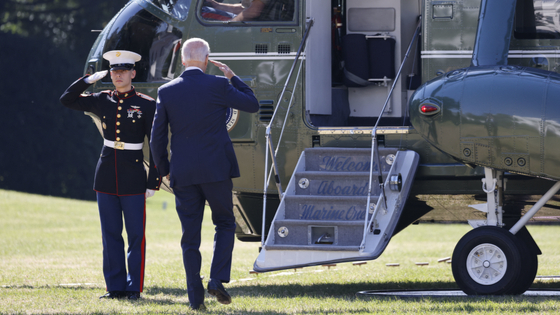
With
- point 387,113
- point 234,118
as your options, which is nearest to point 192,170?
point 234,118

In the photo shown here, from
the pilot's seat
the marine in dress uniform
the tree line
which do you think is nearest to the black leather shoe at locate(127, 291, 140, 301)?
the marine in dress uniform

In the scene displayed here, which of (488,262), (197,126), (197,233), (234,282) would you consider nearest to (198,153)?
(197,126)

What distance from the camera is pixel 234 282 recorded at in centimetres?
761

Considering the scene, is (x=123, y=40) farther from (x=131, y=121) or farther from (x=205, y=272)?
(x=205, y=272)

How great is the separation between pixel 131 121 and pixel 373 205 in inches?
78.9

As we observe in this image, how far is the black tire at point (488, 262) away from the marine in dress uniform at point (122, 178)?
2451mm

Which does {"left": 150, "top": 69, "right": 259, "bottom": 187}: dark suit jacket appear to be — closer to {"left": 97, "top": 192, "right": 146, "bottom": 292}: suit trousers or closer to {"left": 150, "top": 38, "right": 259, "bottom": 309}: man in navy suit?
{"left": 150, "top": 38, "right": 259, "bottom": 309}: man in navy suit

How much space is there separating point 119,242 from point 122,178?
1.68 ft

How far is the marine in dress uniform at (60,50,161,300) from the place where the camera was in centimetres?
560

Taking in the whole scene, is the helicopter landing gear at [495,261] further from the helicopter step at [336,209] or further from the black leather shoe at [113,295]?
the black leather shoe at [113,295]

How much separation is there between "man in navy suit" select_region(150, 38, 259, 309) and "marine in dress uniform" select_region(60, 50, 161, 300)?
0.89 metres

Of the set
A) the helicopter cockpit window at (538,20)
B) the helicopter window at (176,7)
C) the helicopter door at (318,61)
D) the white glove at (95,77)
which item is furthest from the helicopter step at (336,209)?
the helicopter window at (176,7)

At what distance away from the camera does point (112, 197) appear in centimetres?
564

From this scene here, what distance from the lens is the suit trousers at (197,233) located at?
4711 millimetres
